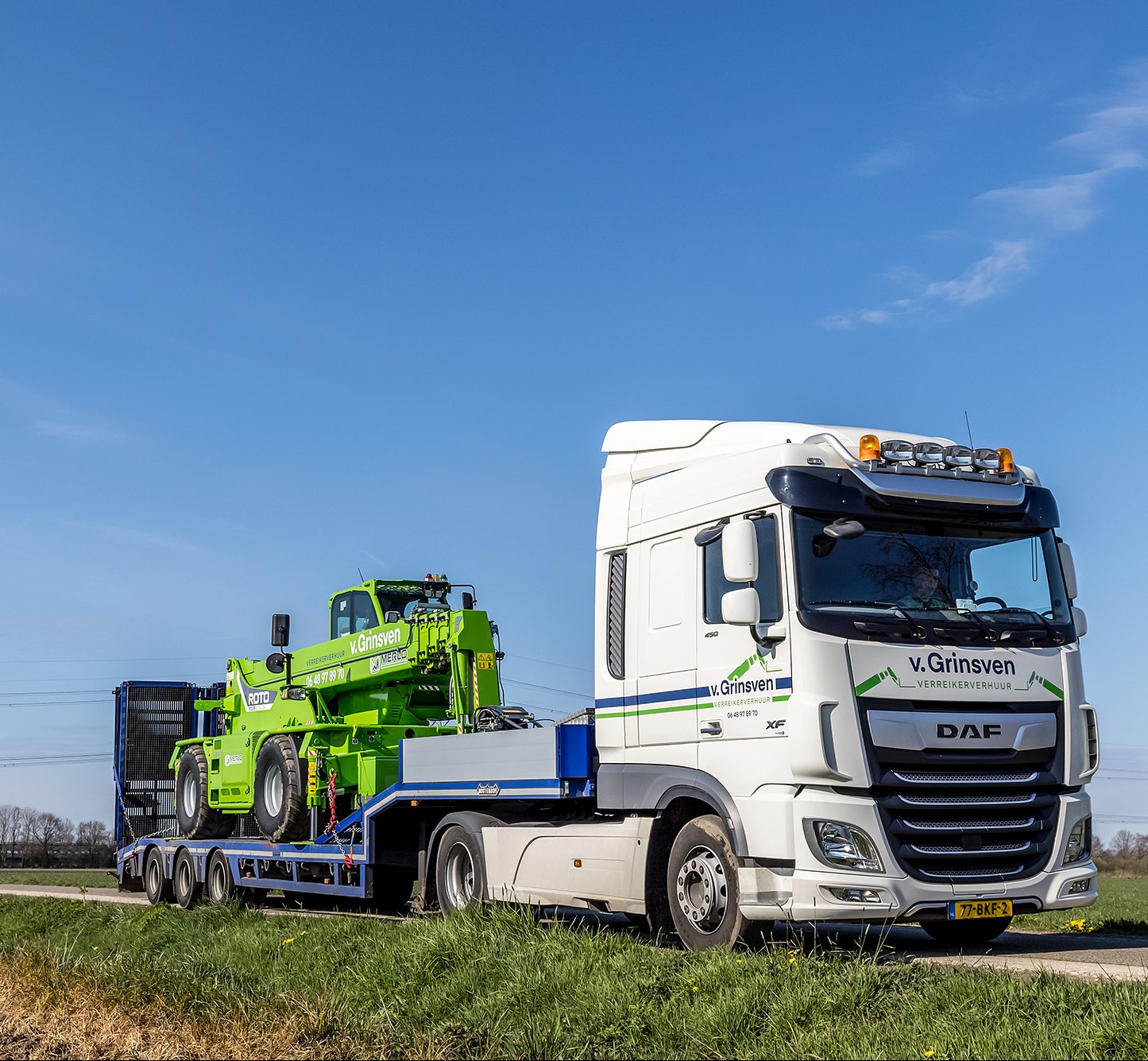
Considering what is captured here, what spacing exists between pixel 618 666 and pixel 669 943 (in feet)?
7.45

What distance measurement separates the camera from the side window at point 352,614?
18.0 metres

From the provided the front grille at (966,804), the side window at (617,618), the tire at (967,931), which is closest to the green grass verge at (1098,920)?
the tire at (967,931)

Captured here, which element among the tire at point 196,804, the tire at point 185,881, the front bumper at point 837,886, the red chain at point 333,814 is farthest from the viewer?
the tire at point 196,804

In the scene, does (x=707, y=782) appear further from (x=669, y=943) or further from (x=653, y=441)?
(x=653, y=441)

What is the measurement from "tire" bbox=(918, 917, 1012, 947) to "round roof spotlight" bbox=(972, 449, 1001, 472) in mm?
3505

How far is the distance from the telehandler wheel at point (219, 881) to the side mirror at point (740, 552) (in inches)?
441

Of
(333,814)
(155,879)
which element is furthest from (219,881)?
(333,814)

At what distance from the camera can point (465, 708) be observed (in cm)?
1628

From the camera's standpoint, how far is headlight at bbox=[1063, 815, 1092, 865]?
10359mm

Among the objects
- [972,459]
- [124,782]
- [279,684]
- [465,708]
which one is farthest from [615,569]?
[124,782]

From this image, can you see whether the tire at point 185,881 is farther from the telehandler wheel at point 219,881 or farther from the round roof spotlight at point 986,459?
the round roof spotlight at point 986,459

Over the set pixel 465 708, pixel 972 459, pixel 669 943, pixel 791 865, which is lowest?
pixel 669 943

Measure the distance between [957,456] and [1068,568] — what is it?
48.8 inches

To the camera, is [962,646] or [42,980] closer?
[42,980]
